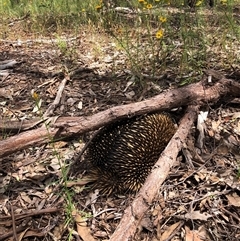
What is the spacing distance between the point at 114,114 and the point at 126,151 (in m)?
0.25

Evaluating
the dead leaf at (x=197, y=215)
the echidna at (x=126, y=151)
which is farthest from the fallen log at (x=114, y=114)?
the dead leaf at (x=197, y=215)

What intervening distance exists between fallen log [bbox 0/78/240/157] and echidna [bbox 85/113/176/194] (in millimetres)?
110

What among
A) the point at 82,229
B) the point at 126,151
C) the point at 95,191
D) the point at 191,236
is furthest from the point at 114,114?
the point at 191,236

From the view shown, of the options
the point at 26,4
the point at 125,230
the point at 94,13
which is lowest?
the point at 26,4

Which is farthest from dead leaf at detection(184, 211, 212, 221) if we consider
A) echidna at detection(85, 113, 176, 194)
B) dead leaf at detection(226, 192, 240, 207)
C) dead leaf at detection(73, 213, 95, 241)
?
dead leaf at detection(73, 213, 95, 241)

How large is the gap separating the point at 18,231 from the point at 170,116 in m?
1.29

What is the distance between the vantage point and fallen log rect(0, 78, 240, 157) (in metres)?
2.00

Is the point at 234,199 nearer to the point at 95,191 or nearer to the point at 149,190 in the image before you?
the point at 149,190

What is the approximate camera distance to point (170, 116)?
8.23 feet

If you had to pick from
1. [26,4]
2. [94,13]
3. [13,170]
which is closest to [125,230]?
[13,170]

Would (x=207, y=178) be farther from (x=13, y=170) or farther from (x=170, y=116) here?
(x=13, y=170)

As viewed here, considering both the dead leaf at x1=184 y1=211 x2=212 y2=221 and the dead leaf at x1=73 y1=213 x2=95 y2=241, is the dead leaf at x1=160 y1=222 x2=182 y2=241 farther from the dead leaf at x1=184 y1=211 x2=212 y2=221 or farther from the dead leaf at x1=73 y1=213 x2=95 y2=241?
the dead leaf at x1=73 y1=213 x2=95 y2=241

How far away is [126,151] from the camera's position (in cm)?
219

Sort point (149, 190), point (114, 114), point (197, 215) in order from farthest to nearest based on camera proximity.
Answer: point (114, 114) → point (197, 215) → point (149, 190)
